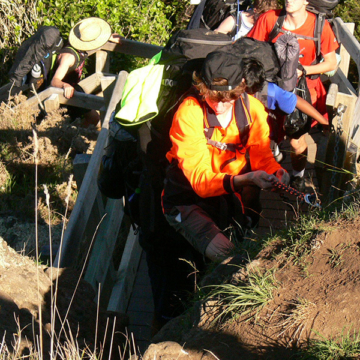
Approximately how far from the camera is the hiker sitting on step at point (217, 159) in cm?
311

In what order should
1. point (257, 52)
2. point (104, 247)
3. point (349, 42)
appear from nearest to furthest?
point (257, 52) < point (104, 247) < point (349, 42)

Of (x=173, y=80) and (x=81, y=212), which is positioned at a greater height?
(x=173, y=80)

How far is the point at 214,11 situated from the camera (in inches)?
250

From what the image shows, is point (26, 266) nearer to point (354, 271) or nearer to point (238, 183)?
point (238, 183)

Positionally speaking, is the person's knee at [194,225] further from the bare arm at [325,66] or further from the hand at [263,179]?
the bare arm at [325,66]

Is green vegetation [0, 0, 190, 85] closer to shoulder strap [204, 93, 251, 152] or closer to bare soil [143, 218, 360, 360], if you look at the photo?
shoulder strap [204, 93, 251, 152]

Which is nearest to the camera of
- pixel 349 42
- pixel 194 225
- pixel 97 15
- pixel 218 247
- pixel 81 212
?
pixel 218 247

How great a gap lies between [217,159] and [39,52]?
484cm

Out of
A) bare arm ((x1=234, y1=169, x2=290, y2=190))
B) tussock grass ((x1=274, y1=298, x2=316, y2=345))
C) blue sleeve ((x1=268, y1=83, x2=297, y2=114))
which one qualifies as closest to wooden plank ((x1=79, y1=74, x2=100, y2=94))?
blue sleeve ((x1=268, y1=83, x2=297, y2=114))

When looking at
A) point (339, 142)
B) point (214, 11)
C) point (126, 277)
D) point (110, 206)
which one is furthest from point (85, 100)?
point (339, 142)

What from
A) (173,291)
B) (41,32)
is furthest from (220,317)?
(41,32)

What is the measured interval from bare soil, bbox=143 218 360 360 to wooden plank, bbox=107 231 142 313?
2.13 m

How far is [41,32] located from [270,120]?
4.72m

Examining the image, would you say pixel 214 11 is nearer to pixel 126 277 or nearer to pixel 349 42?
pixel 349 42
